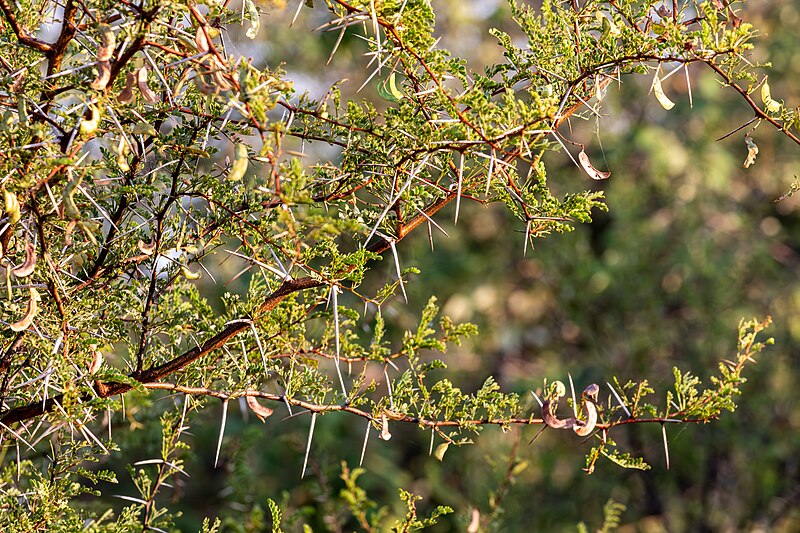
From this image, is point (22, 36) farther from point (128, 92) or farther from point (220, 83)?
point (220, 83)

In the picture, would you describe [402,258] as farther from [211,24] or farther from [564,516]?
[211,24]

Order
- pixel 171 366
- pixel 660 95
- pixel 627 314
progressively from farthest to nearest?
pixel 627 314 → pixel 171 366 → pixel 660 95

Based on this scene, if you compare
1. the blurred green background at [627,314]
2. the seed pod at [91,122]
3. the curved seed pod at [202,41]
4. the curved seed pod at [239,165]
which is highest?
the curved seed pod at [202,41]

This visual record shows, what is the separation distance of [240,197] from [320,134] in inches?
7.6

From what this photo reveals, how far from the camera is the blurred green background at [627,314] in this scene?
5012 mm

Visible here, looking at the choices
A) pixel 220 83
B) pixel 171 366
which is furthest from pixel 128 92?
pixel 171 366

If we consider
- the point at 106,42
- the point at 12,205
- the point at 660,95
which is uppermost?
the point at 660,95

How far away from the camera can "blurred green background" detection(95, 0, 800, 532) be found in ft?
16.4

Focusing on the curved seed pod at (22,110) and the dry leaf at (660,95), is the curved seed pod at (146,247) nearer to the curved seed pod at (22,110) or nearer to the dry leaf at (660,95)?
the curved seed pod at (22,110)

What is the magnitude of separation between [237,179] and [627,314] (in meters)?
4.65

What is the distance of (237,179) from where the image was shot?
1325mm

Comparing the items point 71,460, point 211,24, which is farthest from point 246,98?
point 71,460

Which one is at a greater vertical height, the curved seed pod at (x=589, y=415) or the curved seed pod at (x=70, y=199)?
the curved seed pod at (x=589, y=415)

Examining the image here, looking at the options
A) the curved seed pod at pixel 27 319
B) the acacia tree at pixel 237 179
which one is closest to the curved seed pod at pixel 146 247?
the acacia tree at pixel 237 179
